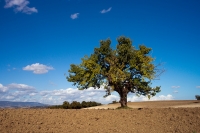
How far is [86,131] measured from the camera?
13133 millimetres

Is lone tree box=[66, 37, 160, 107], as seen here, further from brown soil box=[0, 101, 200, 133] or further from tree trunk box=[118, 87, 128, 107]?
brown soil box=[0, 101, 200, 133]

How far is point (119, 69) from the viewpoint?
2741cm

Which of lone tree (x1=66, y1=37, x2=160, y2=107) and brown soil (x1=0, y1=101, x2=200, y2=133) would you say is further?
lone tree (x1=66, y1=37, x2=160, y2=107)

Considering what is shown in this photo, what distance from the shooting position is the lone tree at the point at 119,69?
1109 inches

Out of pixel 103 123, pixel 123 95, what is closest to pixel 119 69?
pixel 123 95

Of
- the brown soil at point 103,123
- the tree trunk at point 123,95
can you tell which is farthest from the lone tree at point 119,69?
the brown soil at point 103,123

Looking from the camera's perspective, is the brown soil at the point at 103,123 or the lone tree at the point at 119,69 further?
the lone tree at the point at 119,69

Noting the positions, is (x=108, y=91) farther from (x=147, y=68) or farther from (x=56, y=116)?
(x=56, y=116)

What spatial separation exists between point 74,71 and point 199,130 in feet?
62.3

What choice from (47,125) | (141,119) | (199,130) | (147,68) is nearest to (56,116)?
(47,125)

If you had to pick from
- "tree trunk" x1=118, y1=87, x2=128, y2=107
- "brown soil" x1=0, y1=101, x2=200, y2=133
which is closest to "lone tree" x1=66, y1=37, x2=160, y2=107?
"tree trunk" x1=118, y1=87, x2=128, y2=107

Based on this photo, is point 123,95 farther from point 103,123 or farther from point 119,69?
point 103,123

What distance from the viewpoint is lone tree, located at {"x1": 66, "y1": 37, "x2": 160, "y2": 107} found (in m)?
28.2

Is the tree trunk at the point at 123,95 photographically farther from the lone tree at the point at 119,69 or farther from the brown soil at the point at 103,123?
the brown soil at the point at 103,123
